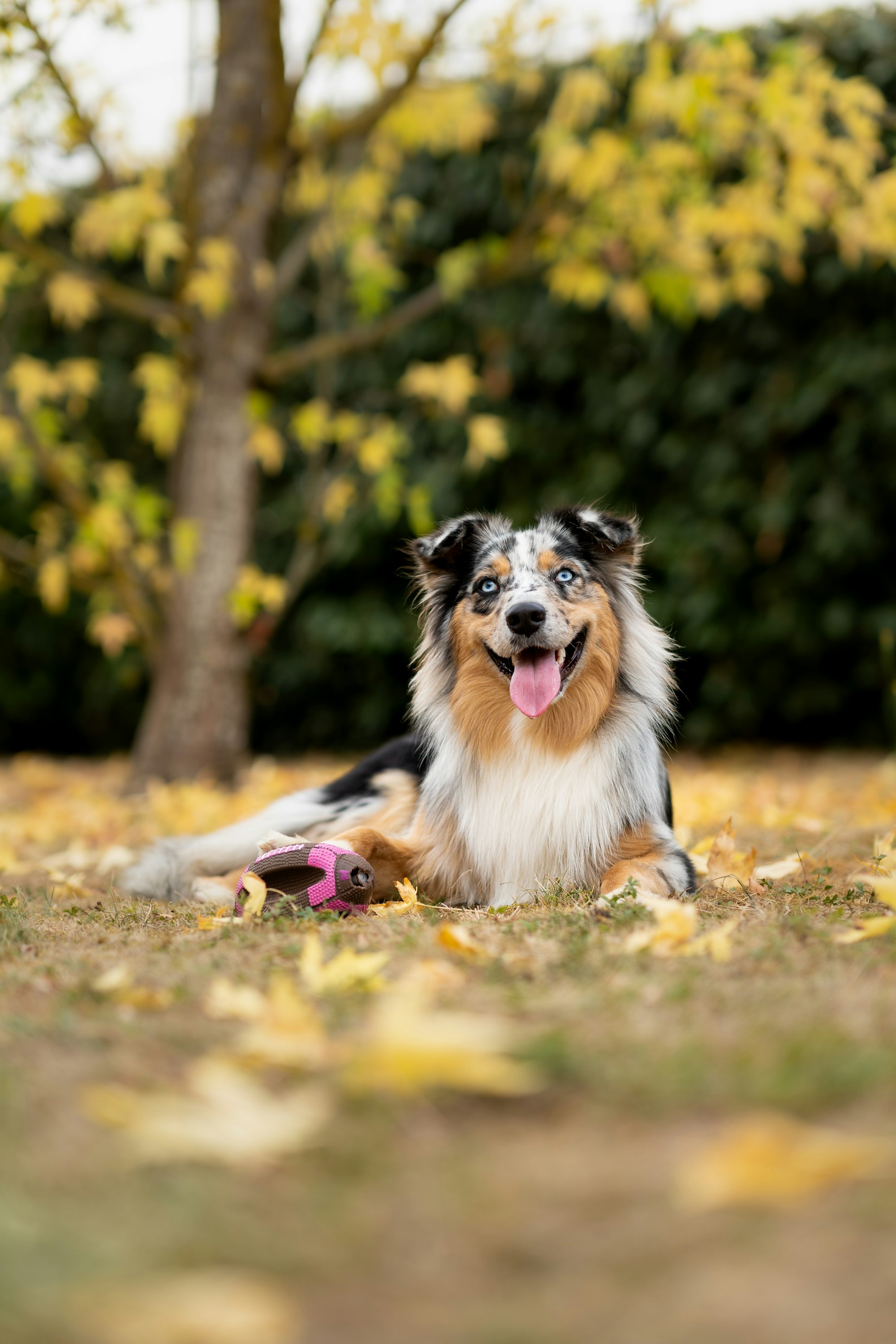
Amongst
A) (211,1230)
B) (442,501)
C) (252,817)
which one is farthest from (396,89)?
A: (211,1230)

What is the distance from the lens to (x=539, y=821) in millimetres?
3396

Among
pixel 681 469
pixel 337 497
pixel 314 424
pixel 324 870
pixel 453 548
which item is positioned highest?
pixel 314 424

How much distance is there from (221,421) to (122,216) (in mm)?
1289

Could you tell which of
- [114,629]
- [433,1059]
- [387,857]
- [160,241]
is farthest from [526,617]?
[114,629]

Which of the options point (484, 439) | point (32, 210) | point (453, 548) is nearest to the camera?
point (453, 548)

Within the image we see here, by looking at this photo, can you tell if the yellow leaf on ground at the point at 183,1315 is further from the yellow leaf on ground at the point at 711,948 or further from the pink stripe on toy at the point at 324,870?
the pink stripe on toy at the point at 324,870

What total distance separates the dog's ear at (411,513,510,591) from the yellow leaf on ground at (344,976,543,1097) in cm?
220

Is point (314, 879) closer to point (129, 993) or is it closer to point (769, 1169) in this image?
point (129, 993)

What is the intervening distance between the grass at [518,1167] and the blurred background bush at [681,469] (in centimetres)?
514

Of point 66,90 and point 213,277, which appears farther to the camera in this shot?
point 213,277

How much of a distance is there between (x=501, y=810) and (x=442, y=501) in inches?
211

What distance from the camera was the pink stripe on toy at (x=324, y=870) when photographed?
3.07m

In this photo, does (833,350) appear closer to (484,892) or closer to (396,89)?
(396,89)

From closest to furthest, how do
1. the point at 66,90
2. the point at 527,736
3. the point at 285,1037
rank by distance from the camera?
the point at 285,1037 < the point at 527,736 < the point at 66,90
